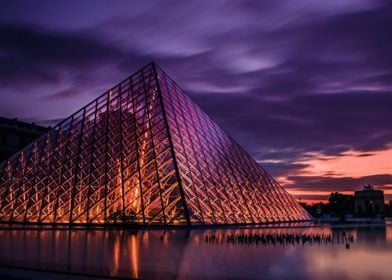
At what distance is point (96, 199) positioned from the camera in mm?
30797

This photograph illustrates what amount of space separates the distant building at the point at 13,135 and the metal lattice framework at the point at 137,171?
93.1 feet

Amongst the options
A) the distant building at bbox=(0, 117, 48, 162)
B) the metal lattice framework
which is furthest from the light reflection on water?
the distant building at bbox=(0, 117, 48, 162)

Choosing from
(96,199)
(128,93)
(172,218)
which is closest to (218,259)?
(172,218)

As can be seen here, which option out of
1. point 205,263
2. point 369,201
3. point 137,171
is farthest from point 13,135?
point 369,201

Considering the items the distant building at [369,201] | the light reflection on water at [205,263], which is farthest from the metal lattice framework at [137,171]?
the distant building at [369,201]

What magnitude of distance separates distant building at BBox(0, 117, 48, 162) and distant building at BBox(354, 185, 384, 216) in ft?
270

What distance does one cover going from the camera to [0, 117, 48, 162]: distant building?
66.6 meters

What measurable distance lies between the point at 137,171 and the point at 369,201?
100 meters

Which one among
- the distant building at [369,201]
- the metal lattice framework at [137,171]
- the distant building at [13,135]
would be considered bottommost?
the distant building at [369,201]

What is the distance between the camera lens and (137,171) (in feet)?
99.0

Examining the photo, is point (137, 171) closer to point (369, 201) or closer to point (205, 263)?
point (205, 263)

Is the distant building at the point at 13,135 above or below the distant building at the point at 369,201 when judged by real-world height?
above

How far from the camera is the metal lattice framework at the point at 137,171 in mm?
29000

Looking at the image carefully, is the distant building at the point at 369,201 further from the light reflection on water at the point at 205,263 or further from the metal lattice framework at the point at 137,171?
the light reflection on water at the point at 205,263
